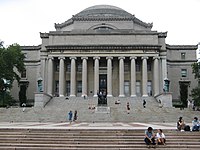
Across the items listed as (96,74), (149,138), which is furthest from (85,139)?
(96,74)

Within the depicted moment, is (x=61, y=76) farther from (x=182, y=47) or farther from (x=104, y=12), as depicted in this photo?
(x=182, y=47)

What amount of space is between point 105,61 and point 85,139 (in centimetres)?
4163

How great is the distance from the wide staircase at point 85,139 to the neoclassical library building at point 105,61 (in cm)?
3623

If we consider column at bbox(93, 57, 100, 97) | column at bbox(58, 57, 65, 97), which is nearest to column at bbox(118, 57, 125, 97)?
column at bbox(93, 57, 100, 97)

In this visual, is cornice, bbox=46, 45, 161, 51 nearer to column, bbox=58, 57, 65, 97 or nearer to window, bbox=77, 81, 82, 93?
column, bbox=58, 57, 65, 97

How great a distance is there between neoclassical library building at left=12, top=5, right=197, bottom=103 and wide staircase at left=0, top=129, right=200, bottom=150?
119 ft

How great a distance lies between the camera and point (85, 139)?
15570mm

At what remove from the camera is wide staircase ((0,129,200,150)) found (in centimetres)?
1462

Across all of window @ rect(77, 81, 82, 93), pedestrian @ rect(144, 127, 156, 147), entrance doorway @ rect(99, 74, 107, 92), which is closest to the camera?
pedestrian @ rect(144, 127, 156, 147)

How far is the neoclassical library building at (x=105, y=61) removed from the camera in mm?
54125

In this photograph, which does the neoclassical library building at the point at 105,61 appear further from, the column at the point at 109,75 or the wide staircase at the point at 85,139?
the wide staircase at the point at 85,139

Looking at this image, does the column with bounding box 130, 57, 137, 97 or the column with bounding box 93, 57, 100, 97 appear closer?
the column with bounding box 130, 57, 137, 97

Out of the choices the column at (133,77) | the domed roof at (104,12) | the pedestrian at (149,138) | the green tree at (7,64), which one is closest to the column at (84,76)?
the column at (133,77)

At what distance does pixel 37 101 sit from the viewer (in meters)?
44.2
